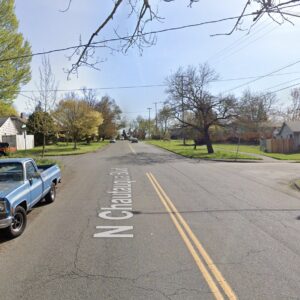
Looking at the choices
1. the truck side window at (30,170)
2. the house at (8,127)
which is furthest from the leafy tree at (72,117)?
the truck side window at (30,170)

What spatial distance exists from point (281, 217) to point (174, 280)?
494 cm

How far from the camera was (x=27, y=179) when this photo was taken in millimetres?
8258

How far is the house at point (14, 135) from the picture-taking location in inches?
1789

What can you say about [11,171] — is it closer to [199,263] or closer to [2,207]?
[2,207]

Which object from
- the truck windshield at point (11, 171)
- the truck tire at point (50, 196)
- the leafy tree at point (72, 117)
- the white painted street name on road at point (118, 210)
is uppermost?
the leafy tree at point (72, 117)

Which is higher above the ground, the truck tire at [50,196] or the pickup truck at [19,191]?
the pickup truck at [19,191]

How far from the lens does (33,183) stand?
8.48 meters

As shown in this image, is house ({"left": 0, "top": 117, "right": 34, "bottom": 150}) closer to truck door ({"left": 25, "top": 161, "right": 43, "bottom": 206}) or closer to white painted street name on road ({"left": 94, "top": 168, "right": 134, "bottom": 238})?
white painted street name on road ({"left": 94, "top": 168, "right": 134, "bottom": 238})

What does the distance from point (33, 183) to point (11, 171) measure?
891mm

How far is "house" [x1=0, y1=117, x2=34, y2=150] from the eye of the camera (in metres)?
45.4

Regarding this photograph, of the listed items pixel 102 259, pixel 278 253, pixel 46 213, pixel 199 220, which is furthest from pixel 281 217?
pixel 46 213

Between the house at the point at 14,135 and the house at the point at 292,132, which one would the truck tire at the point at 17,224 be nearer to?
the house at the point at 14,135

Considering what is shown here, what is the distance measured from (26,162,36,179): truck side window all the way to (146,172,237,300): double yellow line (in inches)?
145

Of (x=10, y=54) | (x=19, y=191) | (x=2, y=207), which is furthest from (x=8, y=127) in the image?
(x=2, y=207)
